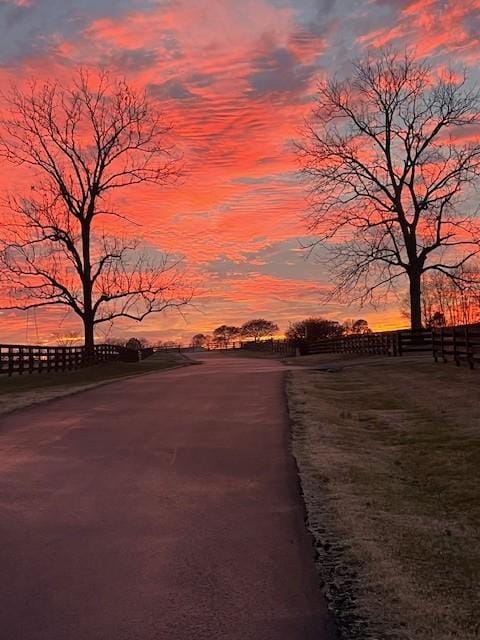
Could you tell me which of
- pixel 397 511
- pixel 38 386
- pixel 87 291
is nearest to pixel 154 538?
pixel 397 511

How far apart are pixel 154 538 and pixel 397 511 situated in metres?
2.57

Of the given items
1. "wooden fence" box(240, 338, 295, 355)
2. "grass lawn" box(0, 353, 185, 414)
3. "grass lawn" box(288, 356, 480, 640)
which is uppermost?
"wooden fence" box(240, 338, 295, 355)

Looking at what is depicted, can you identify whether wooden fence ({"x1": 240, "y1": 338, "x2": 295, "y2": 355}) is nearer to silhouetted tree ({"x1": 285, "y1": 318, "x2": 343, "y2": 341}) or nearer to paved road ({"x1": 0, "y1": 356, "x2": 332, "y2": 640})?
silhouetted tree ({"x1": 285, "y1": 318, "x2": 343, "y2": 341})

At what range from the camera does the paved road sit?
4.32 m

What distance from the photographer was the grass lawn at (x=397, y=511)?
4.39 m

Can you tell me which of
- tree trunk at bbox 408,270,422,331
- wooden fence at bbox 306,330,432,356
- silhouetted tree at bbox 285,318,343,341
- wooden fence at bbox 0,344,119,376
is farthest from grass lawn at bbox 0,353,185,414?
silhouetted tree at bbox 285,318,343,341

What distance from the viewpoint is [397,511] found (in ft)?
22.7

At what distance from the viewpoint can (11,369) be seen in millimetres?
28359

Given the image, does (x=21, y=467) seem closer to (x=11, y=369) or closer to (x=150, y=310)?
(x=11, y=369)

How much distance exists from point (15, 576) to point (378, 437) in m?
7.90

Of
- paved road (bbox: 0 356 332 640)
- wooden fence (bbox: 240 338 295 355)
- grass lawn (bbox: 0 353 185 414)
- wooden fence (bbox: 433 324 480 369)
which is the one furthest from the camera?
wooden fence (bbox: 240 338 295 355)

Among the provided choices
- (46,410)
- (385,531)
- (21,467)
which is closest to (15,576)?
(385,531)

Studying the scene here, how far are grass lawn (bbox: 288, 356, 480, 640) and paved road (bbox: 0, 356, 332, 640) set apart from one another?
→ 28 cm

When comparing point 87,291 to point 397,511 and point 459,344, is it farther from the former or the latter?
point 397,511
